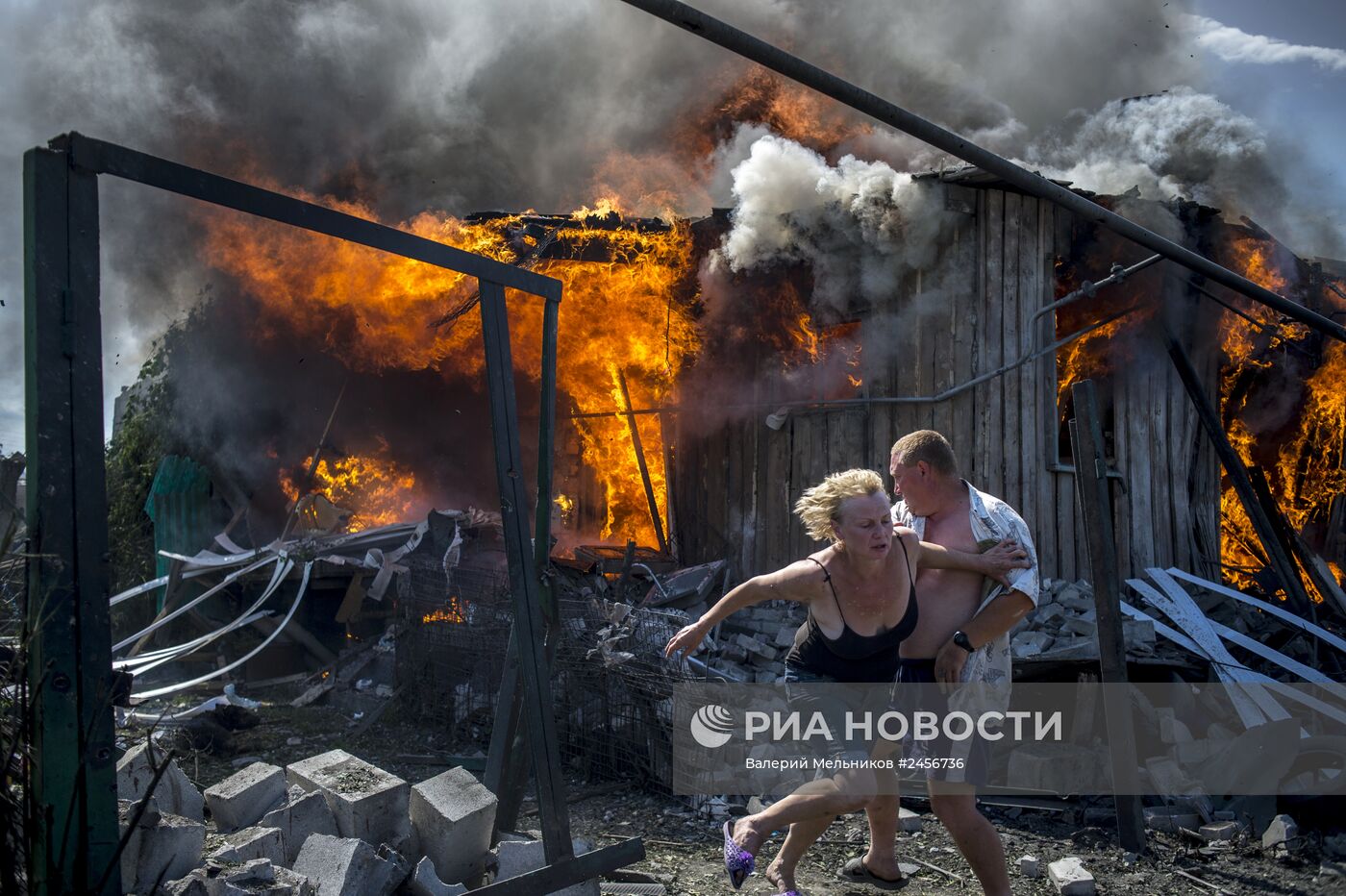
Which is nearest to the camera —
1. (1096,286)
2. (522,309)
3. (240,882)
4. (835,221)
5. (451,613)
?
(240,882)

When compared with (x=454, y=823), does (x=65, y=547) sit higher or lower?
higher

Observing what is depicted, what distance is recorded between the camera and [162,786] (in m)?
4.65

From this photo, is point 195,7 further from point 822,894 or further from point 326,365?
Result: point 822,894

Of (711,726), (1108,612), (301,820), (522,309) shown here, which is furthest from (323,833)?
(522,309)

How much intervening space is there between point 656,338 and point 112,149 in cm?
879

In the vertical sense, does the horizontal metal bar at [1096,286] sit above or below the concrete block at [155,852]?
above

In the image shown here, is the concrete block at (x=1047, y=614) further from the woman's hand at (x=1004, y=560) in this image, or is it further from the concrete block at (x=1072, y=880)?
the woman's hand at (x=1004, y=560)

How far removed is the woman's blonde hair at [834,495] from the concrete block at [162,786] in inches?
130

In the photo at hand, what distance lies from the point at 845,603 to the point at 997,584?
73 cm

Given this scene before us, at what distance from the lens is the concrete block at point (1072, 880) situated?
16.1 ft

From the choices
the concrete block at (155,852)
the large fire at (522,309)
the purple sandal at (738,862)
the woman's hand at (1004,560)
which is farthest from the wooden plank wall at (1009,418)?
the concrete block at (155,852)

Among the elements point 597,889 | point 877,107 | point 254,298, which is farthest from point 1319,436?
point 254,298

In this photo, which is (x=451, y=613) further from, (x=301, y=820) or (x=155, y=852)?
(x=155, y=852)

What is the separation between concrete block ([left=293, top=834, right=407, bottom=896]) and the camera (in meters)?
3.94
